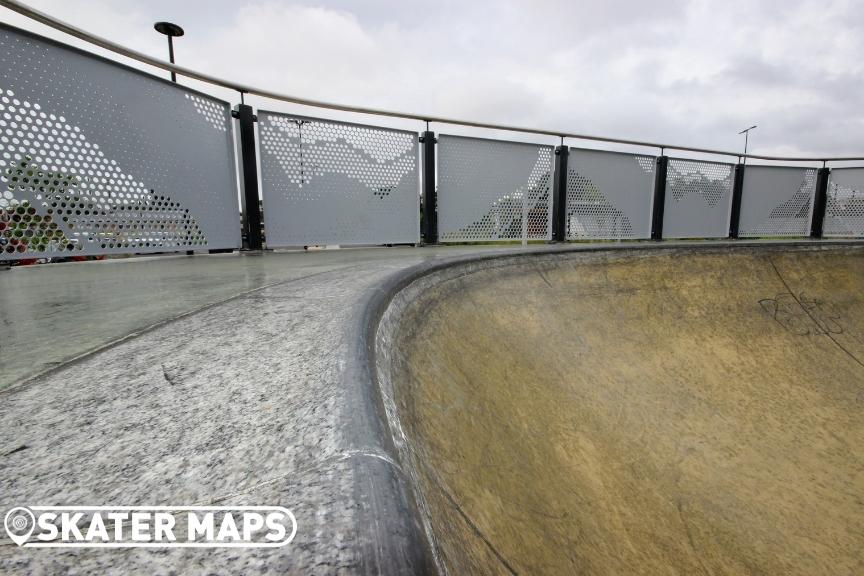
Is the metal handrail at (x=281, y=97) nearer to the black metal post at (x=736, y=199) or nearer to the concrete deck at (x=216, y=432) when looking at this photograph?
the black metal post at (x=736, y=199)

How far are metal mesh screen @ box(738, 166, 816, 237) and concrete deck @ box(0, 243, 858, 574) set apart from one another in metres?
11.0

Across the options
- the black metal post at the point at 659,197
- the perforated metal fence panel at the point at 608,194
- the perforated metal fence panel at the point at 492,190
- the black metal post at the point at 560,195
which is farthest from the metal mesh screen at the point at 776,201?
the perforated metal fence panel at the point at 492,190

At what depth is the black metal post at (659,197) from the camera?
7.95 meters

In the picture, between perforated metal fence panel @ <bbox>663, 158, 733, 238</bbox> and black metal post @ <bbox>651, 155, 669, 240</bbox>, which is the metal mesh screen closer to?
perforated metal fence panel @ <bbox>663, 158, 733, 238</bbox>

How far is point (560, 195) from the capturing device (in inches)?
286

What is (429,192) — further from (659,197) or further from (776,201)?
(776,201)

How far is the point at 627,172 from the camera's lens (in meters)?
7.75

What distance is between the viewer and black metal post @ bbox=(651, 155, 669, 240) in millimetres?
7945

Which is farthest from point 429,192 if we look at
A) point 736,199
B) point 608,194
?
point 736,199

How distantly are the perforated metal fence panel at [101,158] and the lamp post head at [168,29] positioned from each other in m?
7.44

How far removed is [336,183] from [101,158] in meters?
2.59

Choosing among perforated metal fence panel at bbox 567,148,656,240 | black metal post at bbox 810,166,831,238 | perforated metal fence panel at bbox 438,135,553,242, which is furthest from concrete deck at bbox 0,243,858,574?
black metal post at bbox 810,166,831,238

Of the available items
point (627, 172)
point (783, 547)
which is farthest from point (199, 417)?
point (627, 172)

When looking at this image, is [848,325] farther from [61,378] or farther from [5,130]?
[5,130]
